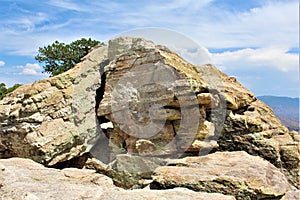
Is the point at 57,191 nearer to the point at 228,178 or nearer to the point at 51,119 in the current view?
the point at 228,178

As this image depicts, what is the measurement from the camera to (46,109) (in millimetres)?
18062

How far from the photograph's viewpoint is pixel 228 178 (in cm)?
1254

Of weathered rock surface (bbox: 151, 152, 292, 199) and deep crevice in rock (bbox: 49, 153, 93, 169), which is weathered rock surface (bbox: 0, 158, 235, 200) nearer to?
weathered rock surface (bbox: 151, 152, 292, 199)

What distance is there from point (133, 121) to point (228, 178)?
7944mm

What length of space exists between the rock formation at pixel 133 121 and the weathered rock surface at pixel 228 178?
3.15 feet

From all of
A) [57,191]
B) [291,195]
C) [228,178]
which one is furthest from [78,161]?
[291,195]

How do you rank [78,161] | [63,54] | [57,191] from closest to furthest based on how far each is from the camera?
[57,191] < [78,161] < [63,54]

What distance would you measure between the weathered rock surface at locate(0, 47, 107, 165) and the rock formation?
2.3 inches

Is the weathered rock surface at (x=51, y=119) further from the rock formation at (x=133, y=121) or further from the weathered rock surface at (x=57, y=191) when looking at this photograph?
the weathered rock surface at (x=57, y=191)

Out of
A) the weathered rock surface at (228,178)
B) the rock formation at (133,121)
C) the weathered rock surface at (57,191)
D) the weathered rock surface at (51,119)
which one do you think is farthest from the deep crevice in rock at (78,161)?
the weathered rock surface at (228,178)

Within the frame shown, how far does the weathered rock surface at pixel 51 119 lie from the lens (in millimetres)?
17281

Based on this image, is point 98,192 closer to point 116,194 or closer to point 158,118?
point 116,194

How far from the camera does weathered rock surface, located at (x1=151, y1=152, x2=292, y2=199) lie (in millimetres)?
12289

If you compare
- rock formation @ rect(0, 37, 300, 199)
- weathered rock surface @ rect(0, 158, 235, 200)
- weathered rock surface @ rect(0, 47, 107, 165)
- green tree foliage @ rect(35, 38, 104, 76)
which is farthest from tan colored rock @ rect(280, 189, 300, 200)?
green tree foliage @ rect(35, 38, 104, 76)
